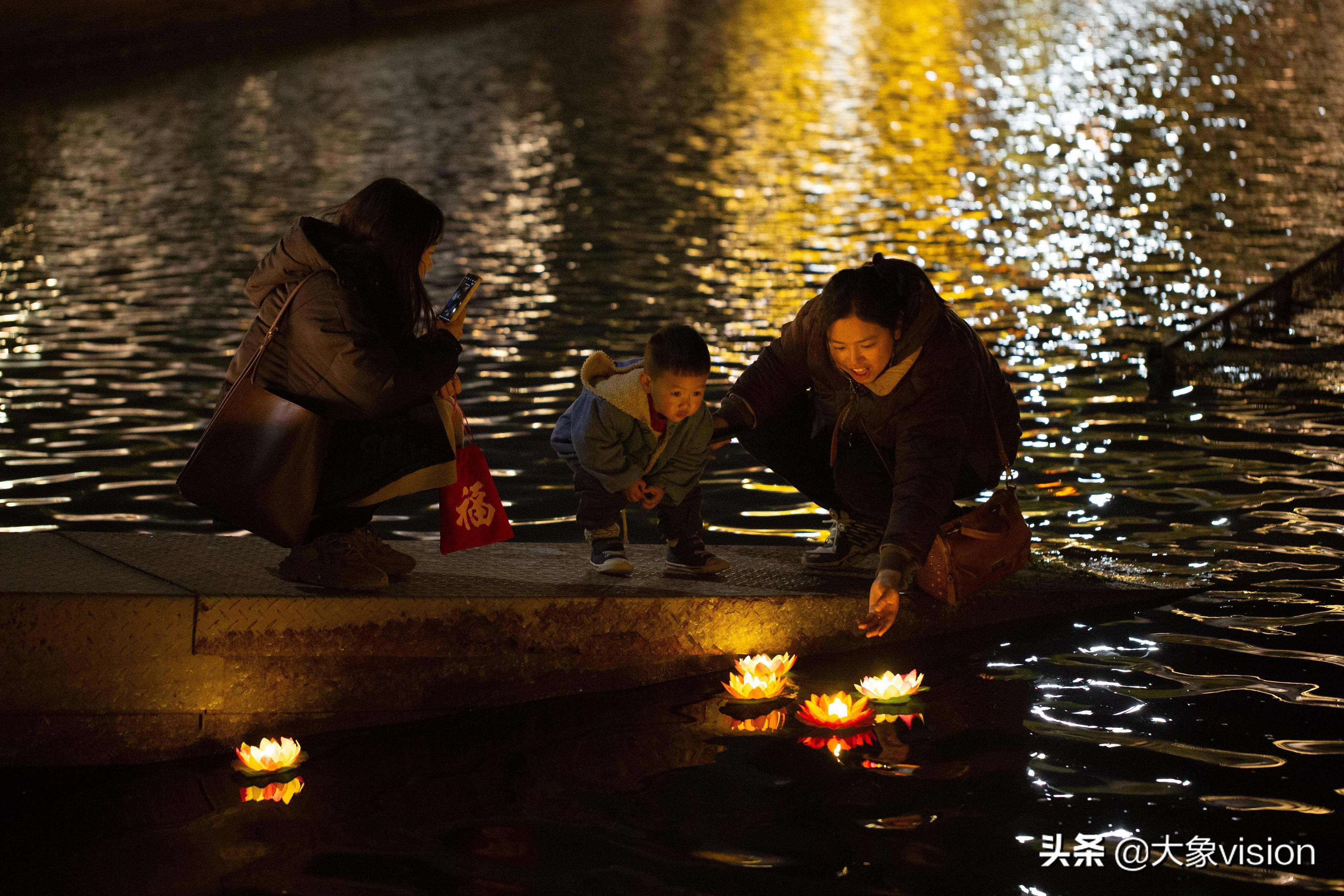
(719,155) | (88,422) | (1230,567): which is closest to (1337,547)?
(1230,567)

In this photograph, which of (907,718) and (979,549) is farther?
(979,549)

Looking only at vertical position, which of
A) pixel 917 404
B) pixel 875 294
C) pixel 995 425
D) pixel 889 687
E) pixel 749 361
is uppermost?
pixel 875 294

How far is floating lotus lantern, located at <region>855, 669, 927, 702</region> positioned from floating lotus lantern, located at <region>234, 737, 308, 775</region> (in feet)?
6.76

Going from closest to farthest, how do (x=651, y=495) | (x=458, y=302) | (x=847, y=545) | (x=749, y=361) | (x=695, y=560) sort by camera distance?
(x=458, y=302) → (x=651, y=495) → (x=695, y=560) → (x=847, y=545) → (x=749, y=361)

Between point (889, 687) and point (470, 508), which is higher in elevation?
point (470, 508)

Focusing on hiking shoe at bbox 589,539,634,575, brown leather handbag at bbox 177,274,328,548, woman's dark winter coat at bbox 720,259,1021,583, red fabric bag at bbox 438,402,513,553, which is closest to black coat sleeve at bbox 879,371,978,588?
woman's dark winter coat at bbox 720,259,1021,583

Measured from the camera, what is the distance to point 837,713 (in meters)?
4.89

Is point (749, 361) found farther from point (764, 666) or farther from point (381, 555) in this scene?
point (381, 555)

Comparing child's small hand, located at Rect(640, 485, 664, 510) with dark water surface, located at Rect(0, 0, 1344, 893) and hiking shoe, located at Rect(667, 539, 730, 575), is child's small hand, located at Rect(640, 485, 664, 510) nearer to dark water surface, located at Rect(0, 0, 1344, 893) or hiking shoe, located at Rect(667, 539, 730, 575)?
hiking shoe, located at Rect(667, 539, 730, 575)

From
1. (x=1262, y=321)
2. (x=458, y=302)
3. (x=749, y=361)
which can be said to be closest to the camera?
(x=458, y=302)

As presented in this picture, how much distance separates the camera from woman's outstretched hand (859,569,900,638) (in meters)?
4.77

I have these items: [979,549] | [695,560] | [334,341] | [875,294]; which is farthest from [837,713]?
[334,341]

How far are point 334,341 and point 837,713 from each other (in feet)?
7.17

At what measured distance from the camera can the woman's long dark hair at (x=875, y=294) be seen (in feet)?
16.1
